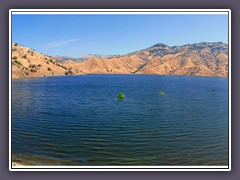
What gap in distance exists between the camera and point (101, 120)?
2494 centimetres

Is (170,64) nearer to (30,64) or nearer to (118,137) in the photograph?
(30,64)

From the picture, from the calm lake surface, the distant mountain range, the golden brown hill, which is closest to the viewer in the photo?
the calm lake surface

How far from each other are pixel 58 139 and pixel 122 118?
8.54 m

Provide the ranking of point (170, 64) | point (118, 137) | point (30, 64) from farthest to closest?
point (170, 64)
point (30, 64)
point (118, 137)

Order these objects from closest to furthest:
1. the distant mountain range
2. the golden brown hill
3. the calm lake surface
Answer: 1. the calm lake surface
2. the golden brown hill
3. the distant mountain range

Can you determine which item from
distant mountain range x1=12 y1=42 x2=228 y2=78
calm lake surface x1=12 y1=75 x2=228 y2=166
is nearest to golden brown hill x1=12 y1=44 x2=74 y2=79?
distant mountain range x1=12 y1=42 x2=228 y2=78

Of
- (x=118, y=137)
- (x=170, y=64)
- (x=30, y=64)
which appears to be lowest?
(x=118, y=137)

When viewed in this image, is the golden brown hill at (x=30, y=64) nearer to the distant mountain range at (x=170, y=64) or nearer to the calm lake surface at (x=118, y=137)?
the distant mountain range at (x=170, y=64)

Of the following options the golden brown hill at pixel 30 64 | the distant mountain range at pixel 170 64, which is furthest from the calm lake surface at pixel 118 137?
the distant mountain range at pixel 170 64

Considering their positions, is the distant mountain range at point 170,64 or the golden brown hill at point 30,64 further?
the distant mountain range at point 170,64

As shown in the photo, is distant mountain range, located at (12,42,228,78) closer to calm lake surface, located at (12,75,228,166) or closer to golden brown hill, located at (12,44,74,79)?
golden brown hill, located at (12,44,74,79)

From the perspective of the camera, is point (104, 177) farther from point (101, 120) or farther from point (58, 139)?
point (101, 120)

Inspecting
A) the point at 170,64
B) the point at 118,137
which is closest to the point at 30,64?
the point at 118,137
